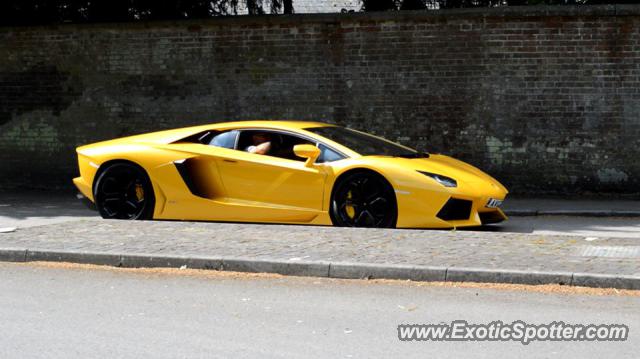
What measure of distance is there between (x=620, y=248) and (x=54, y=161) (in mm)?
12030

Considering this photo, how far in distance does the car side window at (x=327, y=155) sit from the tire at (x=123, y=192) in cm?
214

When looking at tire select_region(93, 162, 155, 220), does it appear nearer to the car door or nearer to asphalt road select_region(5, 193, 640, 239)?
the car door

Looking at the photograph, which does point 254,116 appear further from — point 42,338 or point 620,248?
point 42,338

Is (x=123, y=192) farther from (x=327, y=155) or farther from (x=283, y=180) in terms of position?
(x=327, y=155)

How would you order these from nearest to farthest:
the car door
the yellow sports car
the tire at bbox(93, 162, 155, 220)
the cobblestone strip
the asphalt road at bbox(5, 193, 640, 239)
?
1. the cobblestone strip
2. the yellow sports car
3. the car door
4. the asphalt road at bbox(5, 193, 640, 239)
5. the tire at bbox(93, 162, 155, 220)

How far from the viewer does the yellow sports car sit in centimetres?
1109

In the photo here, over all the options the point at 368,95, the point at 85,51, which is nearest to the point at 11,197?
the point at 85,51

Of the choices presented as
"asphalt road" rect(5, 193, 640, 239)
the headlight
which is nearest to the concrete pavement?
"asphalt road" rect(5, 193, 640, 239)

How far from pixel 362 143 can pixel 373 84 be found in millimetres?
5007

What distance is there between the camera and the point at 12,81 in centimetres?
1888

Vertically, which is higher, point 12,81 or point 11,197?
point 12,81

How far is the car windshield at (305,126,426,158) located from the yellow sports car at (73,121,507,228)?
2cm

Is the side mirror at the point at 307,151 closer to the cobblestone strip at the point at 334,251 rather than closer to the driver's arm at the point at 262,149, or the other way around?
the driver's arm at the point at 262,149

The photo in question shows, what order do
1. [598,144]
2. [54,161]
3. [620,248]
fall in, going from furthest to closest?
[54,161] < [598,144] < [620,248]
